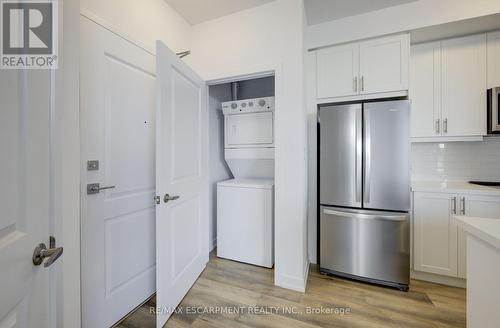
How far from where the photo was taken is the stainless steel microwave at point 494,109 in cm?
192

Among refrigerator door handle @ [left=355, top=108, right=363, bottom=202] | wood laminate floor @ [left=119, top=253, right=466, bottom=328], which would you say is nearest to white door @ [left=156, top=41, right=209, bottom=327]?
wood laminate floor @ [left=119, top=253, right=466, bottom=328]

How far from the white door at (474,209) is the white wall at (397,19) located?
1603 millimetres

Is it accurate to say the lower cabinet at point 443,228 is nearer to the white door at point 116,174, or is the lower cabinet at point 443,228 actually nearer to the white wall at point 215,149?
the white wall at point 215,149

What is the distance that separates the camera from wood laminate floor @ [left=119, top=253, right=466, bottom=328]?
4.95 ft

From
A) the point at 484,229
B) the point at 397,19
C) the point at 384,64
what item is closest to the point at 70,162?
the point at 484,229

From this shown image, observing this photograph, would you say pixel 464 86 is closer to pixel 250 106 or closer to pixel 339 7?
pixel 339 7

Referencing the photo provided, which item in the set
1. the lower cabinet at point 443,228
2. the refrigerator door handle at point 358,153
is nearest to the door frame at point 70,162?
the refrigerator door handle at point 358,153

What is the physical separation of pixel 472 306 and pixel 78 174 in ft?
7.02

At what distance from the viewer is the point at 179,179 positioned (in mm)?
1728

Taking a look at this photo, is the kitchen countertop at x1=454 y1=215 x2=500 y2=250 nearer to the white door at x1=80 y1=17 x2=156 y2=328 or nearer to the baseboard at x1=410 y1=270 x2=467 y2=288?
the baseboard at x1=410 y1=270 x2=467 y2=288

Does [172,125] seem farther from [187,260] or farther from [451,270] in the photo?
[451,270]

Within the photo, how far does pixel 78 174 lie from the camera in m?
1.22

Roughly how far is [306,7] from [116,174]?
230cm

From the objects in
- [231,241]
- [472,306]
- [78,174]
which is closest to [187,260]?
[231,241]
